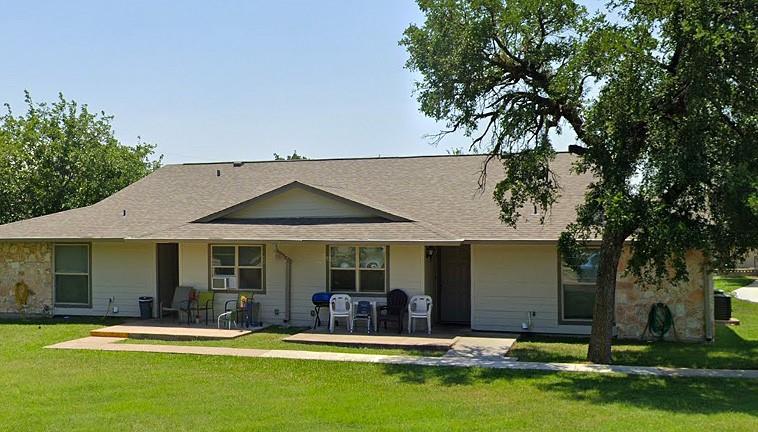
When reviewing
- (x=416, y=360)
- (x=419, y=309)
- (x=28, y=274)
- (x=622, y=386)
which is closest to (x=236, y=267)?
(x=419, y=309)

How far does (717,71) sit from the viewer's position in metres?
10.0

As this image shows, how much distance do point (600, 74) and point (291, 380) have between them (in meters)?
6.79

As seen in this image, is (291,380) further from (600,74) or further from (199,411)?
(600,74)

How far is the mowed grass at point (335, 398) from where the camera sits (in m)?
8.30

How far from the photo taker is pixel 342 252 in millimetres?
17000

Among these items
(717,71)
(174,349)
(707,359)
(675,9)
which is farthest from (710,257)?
(174,349)

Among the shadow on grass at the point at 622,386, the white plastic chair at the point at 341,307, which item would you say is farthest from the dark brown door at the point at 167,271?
the shadow on grass at the point at 622,386

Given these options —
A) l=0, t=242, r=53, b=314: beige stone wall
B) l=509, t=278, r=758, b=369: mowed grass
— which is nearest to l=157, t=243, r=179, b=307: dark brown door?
l=0, t=242, r=53, b=314: beige stone wall

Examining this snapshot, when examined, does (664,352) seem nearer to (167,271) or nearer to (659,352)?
(659,352)

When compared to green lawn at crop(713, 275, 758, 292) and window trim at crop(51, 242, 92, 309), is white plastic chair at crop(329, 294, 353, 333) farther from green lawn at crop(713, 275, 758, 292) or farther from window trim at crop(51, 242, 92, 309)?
green lawn at crop(713, 275, 758, 292)

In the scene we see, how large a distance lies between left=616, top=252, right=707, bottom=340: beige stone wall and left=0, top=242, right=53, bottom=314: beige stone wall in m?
14.6

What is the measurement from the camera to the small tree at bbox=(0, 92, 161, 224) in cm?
2986

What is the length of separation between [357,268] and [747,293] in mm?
17870

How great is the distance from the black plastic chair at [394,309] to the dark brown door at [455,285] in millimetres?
2082
